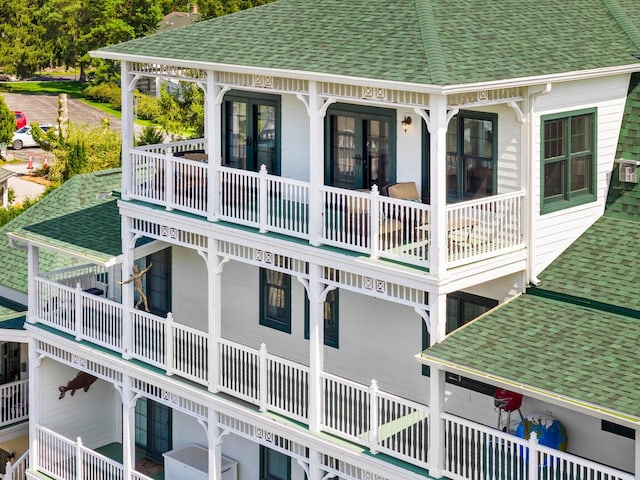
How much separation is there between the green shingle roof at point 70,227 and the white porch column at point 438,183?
8357 millimetres

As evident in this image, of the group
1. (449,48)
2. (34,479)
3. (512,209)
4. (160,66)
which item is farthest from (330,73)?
(34,479)

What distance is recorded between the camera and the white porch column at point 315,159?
19766mm

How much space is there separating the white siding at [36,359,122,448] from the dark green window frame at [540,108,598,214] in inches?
476

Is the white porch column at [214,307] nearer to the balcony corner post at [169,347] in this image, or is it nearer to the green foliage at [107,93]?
the balcony corner post at [169,347]

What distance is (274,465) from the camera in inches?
932

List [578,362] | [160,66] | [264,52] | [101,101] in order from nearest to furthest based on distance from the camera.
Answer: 1. [578,362]
2. [264,52]
3. [160,66]
4. [101,101]

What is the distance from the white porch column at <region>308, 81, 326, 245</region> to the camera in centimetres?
1977

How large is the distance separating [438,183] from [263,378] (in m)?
5.15

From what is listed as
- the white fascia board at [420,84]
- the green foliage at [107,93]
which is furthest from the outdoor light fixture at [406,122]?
the green foliage at [107,93]

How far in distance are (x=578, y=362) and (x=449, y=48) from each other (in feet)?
16.9

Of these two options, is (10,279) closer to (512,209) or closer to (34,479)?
(34,479)

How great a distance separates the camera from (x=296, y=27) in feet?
72.1

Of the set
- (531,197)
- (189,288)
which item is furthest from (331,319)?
A: (531,197)

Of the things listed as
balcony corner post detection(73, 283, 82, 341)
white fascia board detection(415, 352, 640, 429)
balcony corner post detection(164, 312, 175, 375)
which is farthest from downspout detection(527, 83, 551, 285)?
balcony corner post detection(73, 283, 82, 341)
